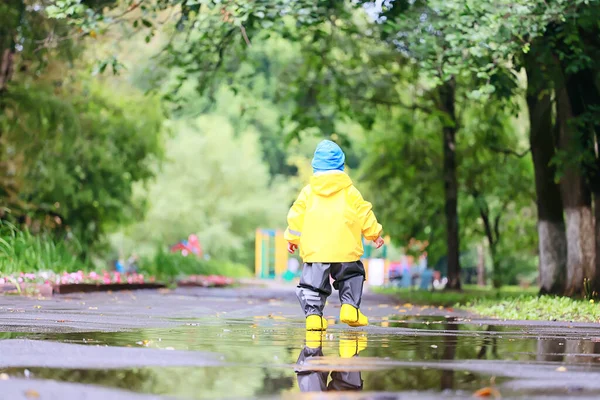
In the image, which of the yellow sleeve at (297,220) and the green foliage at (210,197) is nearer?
the yellow sleeve at (297,220)

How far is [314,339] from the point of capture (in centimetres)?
908

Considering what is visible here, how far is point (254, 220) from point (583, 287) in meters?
42.5

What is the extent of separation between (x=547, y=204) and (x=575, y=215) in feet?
7.66

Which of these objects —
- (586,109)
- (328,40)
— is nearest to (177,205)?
(328,40)

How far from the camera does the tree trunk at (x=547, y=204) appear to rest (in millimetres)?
20453

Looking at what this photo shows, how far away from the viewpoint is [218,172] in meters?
58.9

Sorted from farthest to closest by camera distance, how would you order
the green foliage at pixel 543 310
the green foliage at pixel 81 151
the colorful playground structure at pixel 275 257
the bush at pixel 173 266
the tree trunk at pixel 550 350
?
the colorful playground structure at pixel 275 257
the bush at pixel 173 266
the green foliage at pixel 81 151
the green foliage at pixel 543 310
the tree trunk at pixel 550 350

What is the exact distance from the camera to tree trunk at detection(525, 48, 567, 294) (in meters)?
20.5

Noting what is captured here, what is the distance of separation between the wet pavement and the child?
0.30m

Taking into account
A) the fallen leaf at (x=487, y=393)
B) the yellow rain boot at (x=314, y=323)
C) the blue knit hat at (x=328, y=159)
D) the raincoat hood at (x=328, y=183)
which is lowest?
the fallen leaf at (x=487, y=393)

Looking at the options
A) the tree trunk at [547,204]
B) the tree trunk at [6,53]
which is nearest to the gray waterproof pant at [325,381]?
the tree trunk at [547,204]

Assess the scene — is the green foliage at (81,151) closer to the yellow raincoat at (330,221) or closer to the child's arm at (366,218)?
the yellow raincoat at (330,221)

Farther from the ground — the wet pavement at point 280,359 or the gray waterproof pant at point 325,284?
the gray waterproof pant at point 325,284

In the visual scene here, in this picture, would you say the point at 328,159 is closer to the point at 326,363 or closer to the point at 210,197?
the point at 326,363
